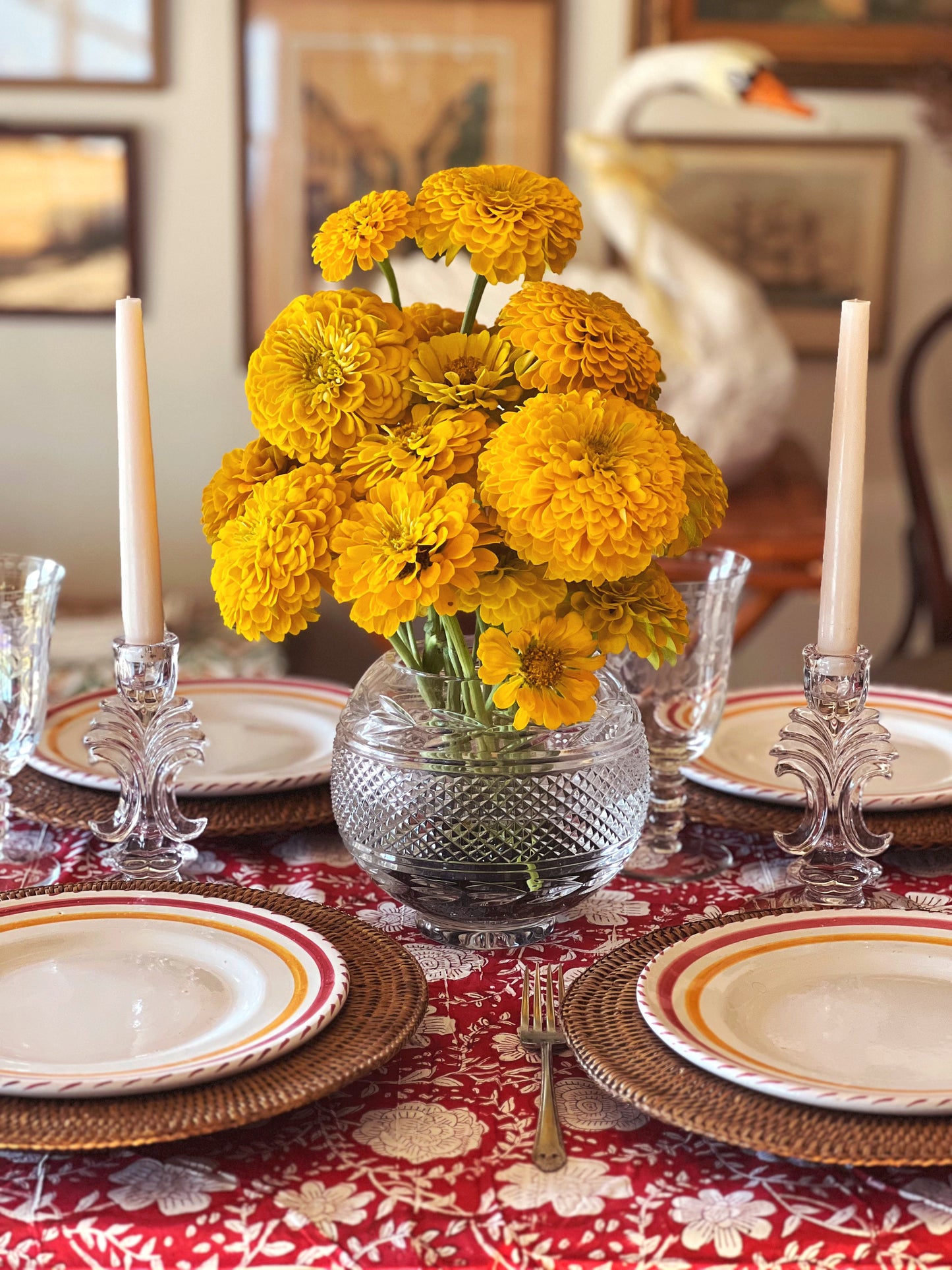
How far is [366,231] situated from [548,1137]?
44 centimetres

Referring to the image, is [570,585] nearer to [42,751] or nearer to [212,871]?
[212,871]

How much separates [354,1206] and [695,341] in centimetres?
182

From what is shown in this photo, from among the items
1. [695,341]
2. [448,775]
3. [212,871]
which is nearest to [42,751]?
[212,871]

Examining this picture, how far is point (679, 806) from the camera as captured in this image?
3.10 feet

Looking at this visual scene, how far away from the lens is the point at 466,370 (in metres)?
0.73

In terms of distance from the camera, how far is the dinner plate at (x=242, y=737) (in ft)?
3.18

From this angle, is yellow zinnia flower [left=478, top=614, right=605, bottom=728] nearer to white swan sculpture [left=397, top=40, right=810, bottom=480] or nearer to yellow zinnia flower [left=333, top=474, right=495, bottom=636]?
yellow zinnia flower [left=333, top=474, right=495, bottom=636]

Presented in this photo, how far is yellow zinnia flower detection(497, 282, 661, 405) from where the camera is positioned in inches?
27.4

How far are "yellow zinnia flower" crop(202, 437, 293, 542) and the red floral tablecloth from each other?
0.99 ft

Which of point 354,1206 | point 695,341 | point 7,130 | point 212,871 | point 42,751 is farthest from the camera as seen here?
point 7,130

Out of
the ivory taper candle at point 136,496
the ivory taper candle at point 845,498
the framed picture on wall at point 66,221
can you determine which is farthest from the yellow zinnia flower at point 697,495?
the framed picture on wall at point 66,221

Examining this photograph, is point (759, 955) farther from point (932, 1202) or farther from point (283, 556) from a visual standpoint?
point (283, 556)

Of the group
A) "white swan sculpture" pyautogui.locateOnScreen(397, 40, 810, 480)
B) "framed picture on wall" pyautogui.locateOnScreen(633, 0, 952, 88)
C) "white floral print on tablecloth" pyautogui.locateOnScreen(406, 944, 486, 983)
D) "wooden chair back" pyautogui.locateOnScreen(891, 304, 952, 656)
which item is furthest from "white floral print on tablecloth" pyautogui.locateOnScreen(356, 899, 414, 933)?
"framed picture on wall" pyautogui.locateOnScreen(633, 0, 952, 88)

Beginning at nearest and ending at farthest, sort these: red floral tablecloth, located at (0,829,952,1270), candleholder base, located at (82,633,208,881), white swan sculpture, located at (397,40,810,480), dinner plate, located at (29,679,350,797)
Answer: red floral tablecloth, located at (0,829,952,1270)
candleholder base, located at (82,633,208,881)
dinner plate, located at (29,679,350,797)
white swan sculpture, located at (397,40,810,480)
